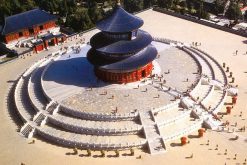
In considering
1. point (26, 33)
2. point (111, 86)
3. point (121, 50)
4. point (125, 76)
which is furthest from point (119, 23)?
point (26, 33)

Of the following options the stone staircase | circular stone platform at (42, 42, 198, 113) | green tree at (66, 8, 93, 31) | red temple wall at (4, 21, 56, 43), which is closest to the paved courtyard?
the stone staircase

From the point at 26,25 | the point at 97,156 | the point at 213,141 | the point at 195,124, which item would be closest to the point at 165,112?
the point at 195,124

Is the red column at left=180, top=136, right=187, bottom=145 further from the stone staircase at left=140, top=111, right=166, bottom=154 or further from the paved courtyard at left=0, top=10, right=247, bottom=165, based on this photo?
the stone staircase at left=140, top=111, right=166, bottom=154

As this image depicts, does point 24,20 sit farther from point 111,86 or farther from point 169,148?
point 169,148

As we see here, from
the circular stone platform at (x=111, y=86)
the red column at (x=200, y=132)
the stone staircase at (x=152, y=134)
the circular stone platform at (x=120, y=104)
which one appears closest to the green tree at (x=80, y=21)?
the circular stone platform at (x=111, y=86)

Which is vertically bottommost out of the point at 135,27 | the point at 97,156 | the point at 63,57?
the point at 97,156

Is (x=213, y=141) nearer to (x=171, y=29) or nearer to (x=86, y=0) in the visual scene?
(x=171, y=29)

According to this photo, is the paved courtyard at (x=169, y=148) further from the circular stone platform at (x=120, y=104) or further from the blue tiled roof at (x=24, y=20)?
the blue tiled roof at (x=24, y=20)
